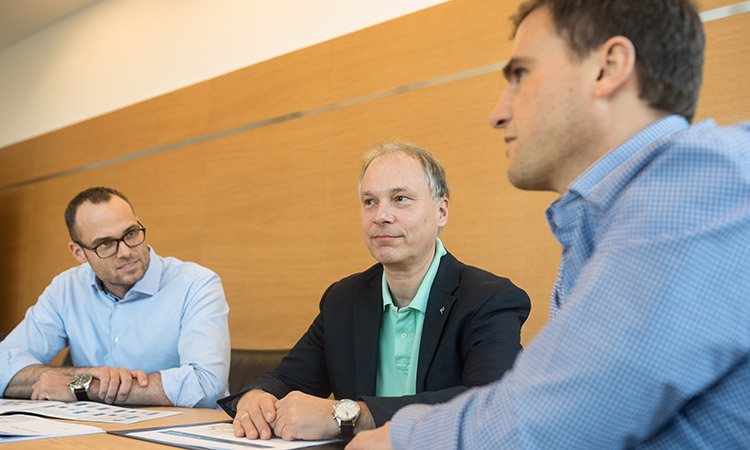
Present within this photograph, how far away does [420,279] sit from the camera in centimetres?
214

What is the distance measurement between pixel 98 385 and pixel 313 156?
2.44 meters

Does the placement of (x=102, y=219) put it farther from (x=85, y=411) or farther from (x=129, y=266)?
(x=85, y=411)

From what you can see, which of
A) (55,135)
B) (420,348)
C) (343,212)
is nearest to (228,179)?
(343,212)

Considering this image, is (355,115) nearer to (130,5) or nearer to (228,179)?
(228,179)

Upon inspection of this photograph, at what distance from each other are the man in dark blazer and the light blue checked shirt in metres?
0.84

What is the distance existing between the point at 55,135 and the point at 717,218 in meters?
6.81

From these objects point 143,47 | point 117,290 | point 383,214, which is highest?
point 143,47

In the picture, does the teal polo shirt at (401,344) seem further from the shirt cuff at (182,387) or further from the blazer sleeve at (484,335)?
the shirt cuff at (182,387)

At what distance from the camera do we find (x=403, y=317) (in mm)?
2078

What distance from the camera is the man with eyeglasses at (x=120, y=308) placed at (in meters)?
2.70

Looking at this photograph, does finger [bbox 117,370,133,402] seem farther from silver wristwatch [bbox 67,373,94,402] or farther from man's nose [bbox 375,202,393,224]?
man's nose [bbox 375,202,393,224]

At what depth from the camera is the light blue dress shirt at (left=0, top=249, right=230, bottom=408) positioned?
2676 millimetres

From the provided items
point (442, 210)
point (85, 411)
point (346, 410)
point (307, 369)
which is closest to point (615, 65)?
point (346, 410)

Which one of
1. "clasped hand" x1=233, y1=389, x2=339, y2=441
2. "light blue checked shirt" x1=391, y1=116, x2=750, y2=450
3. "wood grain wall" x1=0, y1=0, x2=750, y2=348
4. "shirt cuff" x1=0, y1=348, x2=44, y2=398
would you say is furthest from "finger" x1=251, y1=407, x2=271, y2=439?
"wood grain wall" x1=0, y1=0, x2=750, y2=348
